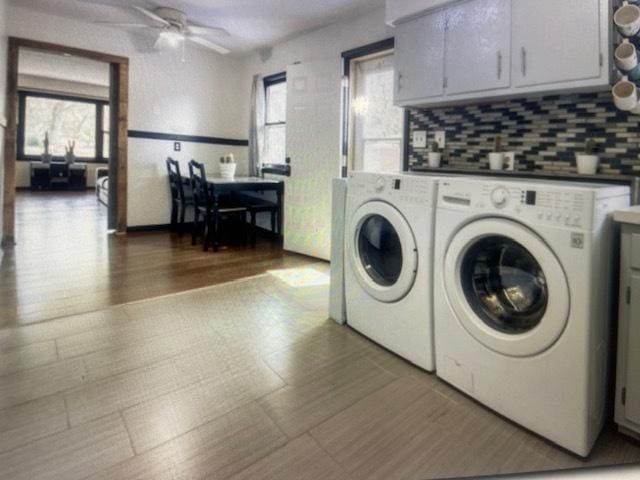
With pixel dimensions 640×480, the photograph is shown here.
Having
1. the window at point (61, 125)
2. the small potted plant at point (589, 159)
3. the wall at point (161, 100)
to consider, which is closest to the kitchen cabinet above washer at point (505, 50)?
the small potted plant at point (589, 159)

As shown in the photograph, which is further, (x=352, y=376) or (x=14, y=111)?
(x=14, y=111)

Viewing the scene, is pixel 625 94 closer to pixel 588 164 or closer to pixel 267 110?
pixel 588 164

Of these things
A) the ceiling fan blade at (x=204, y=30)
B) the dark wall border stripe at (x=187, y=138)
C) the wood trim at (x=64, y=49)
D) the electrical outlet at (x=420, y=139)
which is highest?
the ceiling fan blade at (x=204, y=30)

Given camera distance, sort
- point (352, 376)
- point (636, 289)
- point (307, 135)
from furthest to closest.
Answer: point (307, 135)
point (352, 376)
point (636, 289)

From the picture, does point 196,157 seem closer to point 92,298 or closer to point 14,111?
point 14,111

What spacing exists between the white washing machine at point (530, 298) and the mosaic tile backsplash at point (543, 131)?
706 mm

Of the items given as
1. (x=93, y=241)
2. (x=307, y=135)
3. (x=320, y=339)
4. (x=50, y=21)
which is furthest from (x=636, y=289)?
(x=50, y=21)

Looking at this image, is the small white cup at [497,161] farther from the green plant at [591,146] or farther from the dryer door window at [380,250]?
the dryer door window at [380,250]

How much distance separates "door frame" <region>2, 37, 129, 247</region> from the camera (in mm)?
4215

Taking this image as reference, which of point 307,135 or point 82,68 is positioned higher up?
point 82,68

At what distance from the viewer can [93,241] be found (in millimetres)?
4516

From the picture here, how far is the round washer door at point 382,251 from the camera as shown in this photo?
1955mm

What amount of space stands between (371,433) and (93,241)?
4.08 metres

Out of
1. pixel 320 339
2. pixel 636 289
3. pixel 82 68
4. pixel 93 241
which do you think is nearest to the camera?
pixel 636 289
